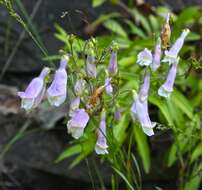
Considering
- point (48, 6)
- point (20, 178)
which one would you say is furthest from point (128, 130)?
point (48, 6)

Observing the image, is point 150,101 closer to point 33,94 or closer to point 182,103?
point 182,103

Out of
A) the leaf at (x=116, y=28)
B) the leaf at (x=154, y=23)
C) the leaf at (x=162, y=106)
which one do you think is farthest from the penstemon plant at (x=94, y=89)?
the leaf at (x=154, y=23)

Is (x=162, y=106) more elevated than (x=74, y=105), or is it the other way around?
(x=74, y=105)

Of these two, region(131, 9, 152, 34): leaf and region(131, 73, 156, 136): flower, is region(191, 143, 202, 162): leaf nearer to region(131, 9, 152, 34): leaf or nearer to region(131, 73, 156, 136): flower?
region(131, 73, 156, 136): flower

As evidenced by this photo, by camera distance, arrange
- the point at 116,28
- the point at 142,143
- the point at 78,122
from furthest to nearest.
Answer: the point at 116,28 < the point at 142,143 < the point at 78,122

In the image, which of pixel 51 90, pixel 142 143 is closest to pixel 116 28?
pixel 142 143

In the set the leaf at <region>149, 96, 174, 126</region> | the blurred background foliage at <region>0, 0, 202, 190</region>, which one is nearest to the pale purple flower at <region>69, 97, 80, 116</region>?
the blurred background foliage at <region>0, 0, 202, 190</region>
